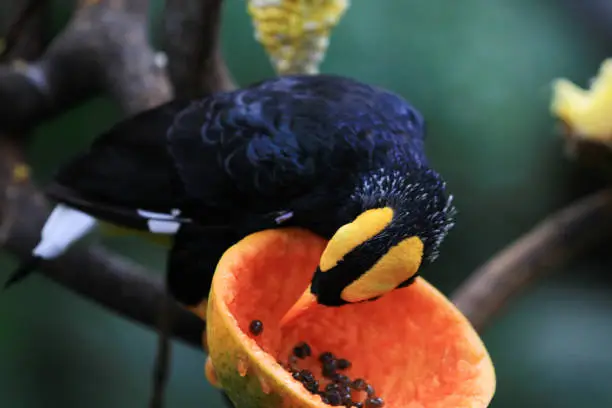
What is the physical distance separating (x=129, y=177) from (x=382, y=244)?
439 millimetres

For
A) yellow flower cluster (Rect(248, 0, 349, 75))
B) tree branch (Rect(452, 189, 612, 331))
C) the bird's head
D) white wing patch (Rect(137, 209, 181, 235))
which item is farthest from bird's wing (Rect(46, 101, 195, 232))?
tree branch (Rect(452, 189, 612, 331))

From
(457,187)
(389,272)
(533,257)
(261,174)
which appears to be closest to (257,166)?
(261,174)

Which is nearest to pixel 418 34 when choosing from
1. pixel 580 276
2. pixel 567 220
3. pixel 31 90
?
pixel 567 220

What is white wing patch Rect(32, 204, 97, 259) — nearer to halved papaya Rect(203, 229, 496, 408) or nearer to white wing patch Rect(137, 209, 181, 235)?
white wing patch Rect(137, 209, 181, 235)

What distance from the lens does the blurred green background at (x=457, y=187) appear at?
1.74 m

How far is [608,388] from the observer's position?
5.72 feet

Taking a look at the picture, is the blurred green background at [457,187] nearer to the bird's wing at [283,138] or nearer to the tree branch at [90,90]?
→ the tree branch at [90,90]

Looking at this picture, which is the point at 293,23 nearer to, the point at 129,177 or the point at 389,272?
the point at 129,177

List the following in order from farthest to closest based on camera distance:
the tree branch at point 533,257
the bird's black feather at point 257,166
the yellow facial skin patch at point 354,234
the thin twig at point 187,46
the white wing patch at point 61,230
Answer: the tree branch at point 533,257 < the white wing patch at point 61,230 < the thin twig at point 187,46 < the bird's black feather at point 257,166 < the yellow facial skin patch at point 354,234

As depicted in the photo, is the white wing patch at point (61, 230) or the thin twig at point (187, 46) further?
the white wing patch at point (61, 230)

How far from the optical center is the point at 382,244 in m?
0.76

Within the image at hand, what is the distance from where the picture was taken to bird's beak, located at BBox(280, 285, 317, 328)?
82 centimetres

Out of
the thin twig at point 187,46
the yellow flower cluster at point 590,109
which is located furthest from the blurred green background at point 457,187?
the thin twig at point 187,46

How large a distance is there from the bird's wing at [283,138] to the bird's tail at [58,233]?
22 centimetres
